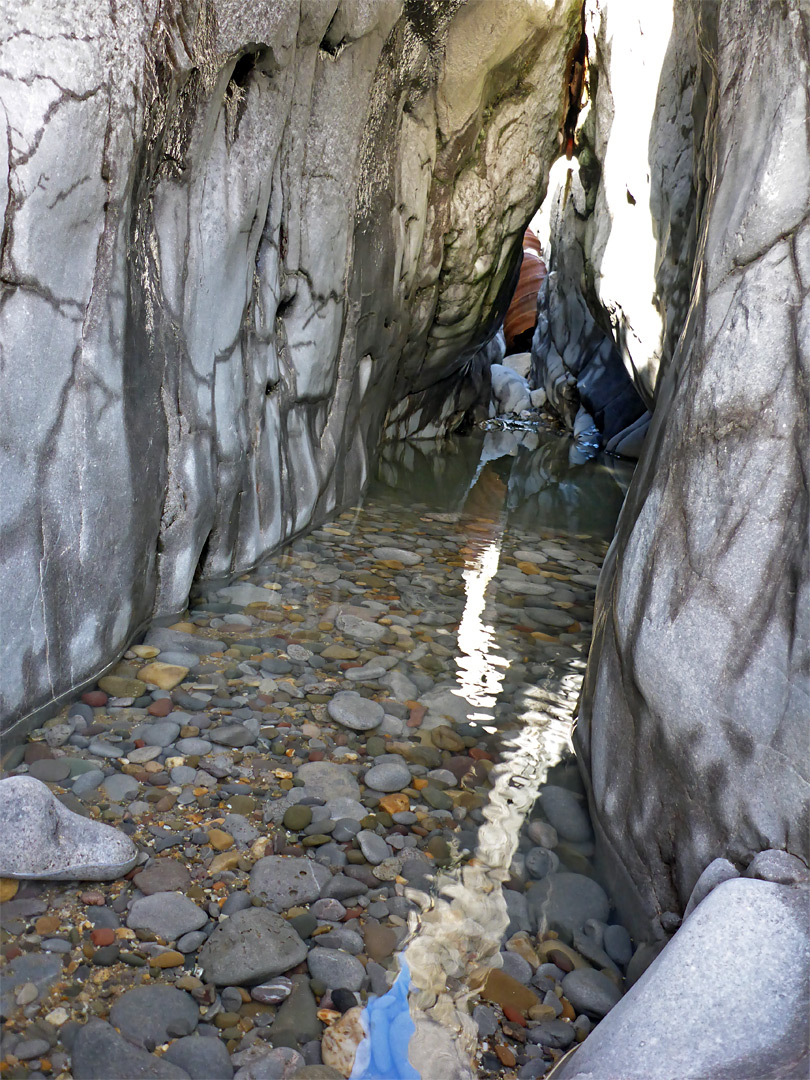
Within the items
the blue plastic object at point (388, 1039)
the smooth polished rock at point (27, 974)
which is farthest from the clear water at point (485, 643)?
the smooth polished rock at point (27, 974)

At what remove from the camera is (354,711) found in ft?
8.59

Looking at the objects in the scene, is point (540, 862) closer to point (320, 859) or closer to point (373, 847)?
point (373, 847)

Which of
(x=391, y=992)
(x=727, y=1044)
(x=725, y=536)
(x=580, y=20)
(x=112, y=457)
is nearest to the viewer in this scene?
(x=727, y=1044)

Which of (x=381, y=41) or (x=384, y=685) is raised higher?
(x=381, y=41)

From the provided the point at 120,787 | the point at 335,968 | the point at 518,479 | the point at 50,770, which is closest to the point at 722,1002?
the point at 335,968

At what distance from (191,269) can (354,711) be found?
1550mm

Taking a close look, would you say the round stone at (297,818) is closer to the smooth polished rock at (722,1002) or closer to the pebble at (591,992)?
the pebble at (591,992)

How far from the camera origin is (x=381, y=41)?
431 centimetres

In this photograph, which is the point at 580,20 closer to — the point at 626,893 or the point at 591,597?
the point at 591,597

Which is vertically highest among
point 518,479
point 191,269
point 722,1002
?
point 191,269

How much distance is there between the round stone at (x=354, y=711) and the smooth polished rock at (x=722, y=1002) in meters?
1.24

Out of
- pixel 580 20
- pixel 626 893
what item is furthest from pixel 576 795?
pixel 580 20

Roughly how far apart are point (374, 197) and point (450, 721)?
3284 mm

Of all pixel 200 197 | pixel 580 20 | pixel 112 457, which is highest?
pixel 580 20
